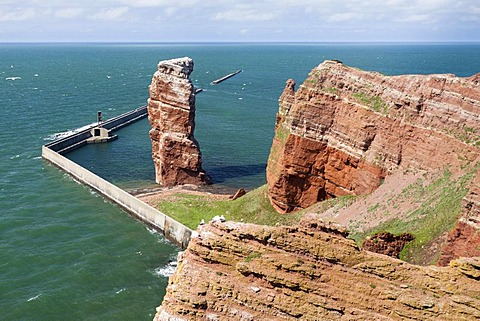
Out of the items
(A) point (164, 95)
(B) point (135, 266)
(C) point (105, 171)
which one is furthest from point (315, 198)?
(C) point (105, 171)

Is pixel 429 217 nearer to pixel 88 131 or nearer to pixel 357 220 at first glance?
pixel 357 220

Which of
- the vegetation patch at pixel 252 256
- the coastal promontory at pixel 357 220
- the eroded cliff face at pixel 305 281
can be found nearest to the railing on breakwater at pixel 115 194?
the coastal promontory at pixel 357 220

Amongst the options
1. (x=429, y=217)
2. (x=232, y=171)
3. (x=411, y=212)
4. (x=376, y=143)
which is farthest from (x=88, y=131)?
(x=429, y=217)

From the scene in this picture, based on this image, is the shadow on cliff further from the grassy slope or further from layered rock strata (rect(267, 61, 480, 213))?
layered rock strata (rect(267, 61, 480, 213))

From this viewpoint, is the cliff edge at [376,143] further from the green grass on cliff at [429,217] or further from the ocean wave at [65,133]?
the ocean wave at [65,133]

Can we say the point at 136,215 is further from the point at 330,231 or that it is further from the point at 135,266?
the point at 330,231

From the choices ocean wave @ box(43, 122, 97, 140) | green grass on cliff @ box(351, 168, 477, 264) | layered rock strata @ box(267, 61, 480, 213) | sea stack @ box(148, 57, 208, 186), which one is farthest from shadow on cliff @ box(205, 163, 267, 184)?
ocean wave @ box(43, 122, 97, 140)

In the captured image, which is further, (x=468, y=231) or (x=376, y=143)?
(x=376, y=143)
